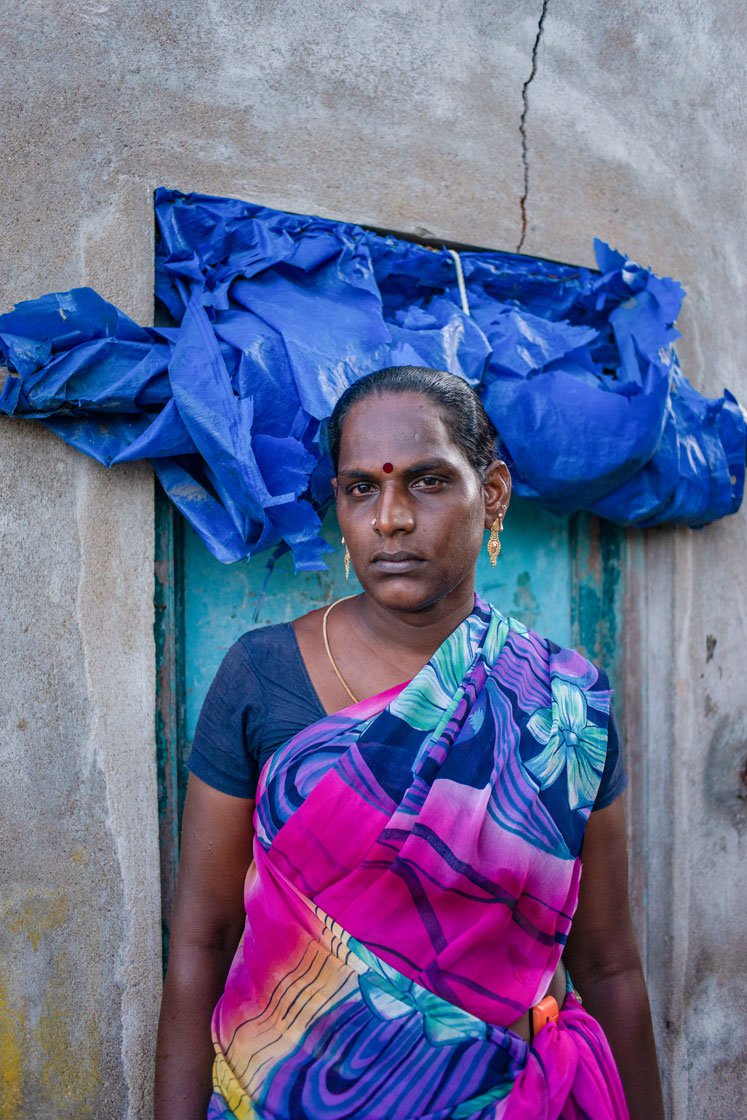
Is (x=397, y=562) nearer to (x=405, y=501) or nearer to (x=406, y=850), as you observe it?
(x=405, y=501)

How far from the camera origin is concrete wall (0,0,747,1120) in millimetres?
1979

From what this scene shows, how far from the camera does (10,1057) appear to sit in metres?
1.92

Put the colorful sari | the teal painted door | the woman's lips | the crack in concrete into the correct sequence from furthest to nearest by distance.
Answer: the crack in concrete
the teal painted door
the woman's lips
the colorful sari

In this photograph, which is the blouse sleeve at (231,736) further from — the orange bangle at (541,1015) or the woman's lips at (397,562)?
the orange bangle at (541,1015)

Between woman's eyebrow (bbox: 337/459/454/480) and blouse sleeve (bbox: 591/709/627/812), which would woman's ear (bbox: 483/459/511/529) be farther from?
blouse sleeve (bbox: 591/709/627/812)

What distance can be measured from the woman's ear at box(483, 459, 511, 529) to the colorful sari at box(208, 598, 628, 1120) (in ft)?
1.04

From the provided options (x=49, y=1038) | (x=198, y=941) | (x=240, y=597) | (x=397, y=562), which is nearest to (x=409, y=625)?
(x=397, y=562)

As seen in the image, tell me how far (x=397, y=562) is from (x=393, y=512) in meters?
0.09

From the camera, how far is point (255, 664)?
1617 millimetres

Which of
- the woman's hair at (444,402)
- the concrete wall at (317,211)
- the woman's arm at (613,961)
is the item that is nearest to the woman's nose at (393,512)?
the woman's hair at (444,402)

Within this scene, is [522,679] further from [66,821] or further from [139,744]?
[66,821]

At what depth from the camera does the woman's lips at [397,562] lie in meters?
1.55

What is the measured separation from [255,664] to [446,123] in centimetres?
175

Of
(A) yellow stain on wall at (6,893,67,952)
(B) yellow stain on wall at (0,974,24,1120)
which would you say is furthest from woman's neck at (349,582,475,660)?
(B) yellow stain on wall at (0,974,24,1120)
